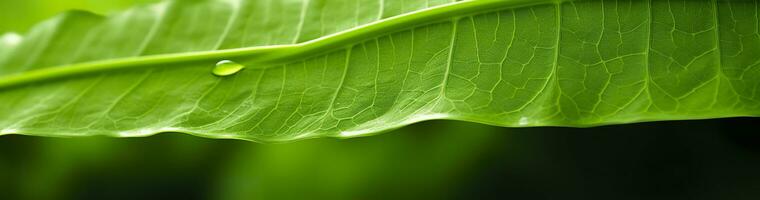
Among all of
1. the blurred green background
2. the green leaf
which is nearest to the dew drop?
the green leaf

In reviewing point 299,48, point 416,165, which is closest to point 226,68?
point 299,48

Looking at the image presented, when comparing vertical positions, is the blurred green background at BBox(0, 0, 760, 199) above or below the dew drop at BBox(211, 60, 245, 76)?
below

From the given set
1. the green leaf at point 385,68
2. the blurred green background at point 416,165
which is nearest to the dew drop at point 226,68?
the green leaf at point 385,68

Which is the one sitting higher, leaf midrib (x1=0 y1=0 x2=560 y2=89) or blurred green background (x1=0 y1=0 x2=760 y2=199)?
leaf midrib (x1=0 y1=0 x2=560 y2=89)

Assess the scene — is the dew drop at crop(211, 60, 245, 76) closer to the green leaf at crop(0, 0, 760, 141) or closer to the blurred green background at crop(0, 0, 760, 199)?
the green leaf at crop(0, 0, 760, 141)

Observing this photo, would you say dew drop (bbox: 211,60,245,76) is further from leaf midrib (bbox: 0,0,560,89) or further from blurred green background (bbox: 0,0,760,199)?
blurred green background (bbox: 0,0,760,199)

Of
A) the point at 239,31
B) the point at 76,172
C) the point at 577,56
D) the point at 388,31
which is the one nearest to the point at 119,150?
the point at 76,172

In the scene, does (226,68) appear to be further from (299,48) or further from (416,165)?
(416,165)

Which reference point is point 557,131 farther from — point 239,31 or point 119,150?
point 119,150

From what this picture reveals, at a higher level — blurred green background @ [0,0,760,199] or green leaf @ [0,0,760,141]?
green leaf @ [0,0,760,141]
